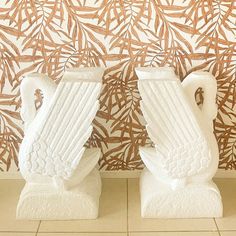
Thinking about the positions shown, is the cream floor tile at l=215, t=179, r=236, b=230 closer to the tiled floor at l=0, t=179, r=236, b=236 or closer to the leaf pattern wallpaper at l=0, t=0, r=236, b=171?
the tiled floor at l=0, t=179, r=236, b=236

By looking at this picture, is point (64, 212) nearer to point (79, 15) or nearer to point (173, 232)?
point (173, 232)

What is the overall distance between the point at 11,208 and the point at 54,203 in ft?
0.65

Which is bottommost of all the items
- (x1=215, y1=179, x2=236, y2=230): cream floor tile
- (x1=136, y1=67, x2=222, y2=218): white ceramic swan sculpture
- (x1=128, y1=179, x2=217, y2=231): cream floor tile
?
(x1=215, y1=179, x2=236, y2=230): cream floor tile

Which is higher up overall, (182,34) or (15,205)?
(182,34)

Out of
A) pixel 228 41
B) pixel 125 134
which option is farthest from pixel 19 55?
pixel 228 41

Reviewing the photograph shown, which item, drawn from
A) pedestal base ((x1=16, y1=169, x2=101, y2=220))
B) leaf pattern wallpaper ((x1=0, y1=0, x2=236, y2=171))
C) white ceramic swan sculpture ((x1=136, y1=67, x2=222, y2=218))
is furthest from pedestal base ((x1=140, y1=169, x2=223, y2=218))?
leaf pattern wallpaper ((x1=0, y1=0, x2=236, y2=171))

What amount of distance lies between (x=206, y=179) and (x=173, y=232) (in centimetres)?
22

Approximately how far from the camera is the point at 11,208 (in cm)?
164

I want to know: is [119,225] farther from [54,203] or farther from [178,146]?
[178,146]

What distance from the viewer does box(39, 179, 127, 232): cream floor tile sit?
1511 mm

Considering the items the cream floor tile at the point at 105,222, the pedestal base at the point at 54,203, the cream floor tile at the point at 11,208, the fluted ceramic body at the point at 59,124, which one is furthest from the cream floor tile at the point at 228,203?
the cream floor tile at the point at 11,208

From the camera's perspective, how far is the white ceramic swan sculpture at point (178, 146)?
1450 millimetres

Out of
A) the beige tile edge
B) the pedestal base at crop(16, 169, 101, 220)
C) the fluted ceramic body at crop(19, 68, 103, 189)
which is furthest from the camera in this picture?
the beige tile edge

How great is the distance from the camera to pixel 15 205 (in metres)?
1.66
